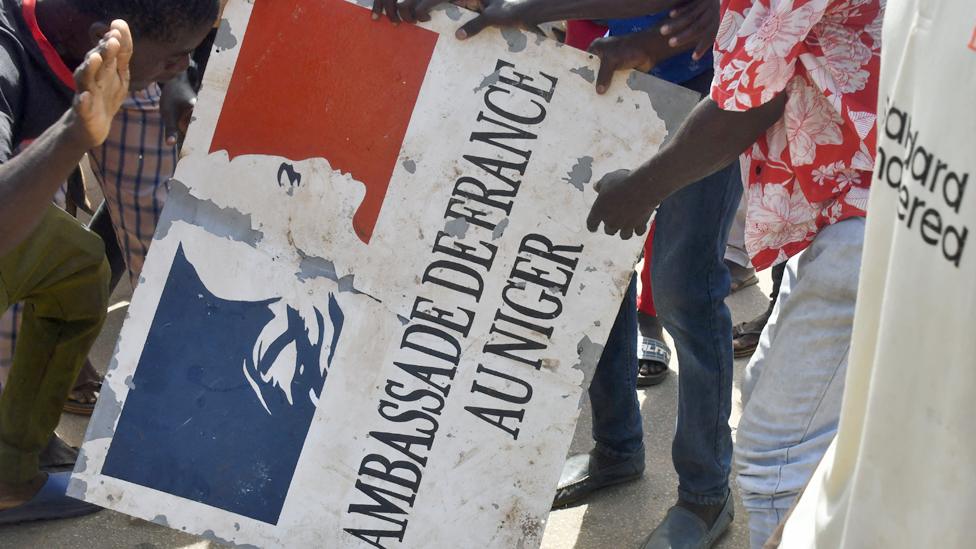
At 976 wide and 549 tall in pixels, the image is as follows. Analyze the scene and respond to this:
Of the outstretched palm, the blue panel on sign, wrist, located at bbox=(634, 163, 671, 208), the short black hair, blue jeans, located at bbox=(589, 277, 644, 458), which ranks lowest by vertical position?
the blue panel on sign

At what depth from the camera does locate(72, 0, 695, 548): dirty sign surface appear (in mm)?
2250

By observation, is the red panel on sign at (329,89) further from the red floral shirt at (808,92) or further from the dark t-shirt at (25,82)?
the red floral shirt at (808,92)

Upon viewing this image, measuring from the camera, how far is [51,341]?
2643 millimetres

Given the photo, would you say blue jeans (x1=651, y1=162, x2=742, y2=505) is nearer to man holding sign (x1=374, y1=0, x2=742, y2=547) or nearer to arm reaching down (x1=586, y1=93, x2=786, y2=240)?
man holding sign (x1=374, y1=0, x2=742, y2=547)

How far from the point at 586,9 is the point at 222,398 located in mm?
1077

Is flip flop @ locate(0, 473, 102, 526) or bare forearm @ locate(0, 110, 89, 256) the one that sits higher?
bare forearm @ locate(0, 110, 89, 256)

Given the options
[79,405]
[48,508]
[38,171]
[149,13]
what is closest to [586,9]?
[149,13]

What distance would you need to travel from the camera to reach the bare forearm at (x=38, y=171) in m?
1.98

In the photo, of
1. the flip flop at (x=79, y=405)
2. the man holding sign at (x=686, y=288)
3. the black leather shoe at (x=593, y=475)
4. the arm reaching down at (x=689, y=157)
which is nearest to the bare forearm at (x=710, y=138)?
the arm reaching down at (x=689, y=157)

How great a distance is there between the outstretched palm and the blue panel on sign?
410 mm

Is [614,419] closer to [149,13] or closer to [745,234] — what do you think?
[745,234]

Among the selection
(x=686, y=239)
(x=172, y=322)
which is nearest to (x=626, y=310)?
(x=686, y=239)

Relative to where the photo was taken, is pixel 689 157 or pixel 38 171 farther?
pixel 38 171

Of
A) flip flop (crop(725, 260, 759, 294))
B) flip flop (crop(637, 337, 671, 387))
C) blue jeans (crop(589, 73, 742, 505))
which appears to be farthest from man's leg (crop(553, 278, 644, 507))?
flip flop (crop(725, 260, 759, 294))
